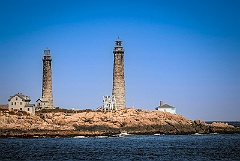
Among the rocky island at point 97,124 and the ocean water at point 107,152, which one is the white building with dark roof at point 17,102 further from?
the ocean water at point 107,152

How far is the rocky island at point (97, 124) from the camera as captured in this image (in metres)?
78.2

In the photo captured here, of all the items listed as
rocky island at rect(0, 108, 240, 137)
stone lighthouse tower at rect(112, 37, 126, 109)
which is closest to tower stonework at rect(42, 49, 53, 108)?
rocky island at rect(0, 108, 240, 137)

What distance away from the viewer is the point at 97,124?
85.6m

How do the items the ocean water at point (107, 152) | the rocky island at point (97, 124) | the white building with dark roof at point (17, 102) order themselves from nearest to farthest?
the ocean water at point (107, 152), the rocky island at point (97, 124), the white building with dark roof at point (17, 102)

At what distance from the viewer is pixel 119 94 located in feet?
323

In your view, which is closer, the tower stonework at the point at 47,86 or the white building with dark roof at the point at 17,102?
the white building with dark roof at the point at 17,102

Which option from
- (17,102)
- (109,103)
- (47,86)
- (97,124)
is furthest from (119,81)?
(17,102)

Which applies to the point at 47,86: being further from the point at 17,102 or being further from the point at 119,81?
the point at 119,81

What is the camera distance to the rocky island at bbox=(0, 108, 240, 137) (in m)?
78.2

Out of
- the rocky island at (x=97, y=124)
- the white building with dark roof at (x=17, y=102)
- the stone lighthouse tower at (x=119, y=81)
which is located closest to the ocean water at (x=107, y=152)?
the rocky island at (x=97, y=124)

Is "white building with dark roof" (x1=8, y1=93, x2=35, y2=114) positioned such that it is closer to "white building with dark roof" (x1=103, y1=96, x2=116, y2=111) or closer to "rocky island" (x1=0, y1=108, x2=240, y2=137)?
"rocky island" (x1=0, y1=108, x2=240, y2=137)

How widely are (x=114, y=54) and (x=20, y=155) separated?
55.2m

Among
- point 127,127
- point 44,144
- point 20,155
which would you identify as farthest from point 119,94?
point 20,155

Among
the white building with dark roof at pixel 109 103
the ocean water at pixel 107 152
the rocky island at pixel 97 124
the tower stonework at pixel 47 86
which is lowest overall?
the ocean water at pixel 107 152
